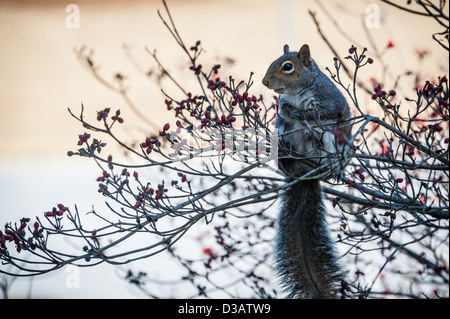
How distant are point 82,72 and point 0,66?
54.3 inches

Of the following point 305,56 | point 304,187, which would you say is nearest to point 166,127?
point 304,187

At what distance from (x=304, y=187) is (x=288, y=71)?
2.25ft

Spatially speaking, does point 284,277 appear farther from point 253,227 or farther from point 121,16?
point 121,16

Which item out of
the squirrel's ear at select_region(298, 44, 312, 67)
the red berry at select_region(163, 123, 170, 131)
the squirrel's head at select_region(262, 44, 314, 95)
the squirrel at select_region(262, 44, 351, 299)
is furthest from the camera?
the squirrel's ear at select_region(298, 44, 312, 67)

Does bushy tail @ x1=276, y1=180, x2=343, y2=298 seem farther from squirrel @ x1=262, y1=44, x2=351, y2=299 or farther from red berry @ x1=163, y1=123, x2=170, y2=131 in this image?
red berry @ x1=163, y1=123, x2=170, y2=131

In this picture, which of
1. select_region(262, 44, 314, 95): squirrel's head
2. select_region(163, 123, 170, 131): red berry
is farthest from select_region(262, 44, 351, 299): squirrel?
select_region(163, 123, 170, 131): red berry

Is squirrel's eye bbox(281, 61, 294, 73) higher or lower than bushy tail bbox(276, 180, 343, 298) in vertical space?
higher

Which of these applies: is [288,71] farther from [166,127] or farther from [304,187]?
[166,127]

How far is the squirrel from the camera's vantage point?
2914mm

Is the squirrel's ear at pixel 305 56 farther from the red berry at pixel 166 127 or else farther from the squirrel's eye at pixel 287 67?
the red berry at pixel 166 127

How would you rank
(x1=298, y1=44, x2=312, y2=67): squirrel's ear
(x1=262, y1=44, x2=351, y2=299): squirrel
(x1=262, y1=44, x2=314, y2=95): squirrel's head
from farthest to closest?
(x1=298, y1=44, x2=312, y2=67): squirrel's ear < (x1=262, y1=44, x2=314, y2=95): squirrel's head < (x1=262, y1=44, x2=351, y2=299): squirrel

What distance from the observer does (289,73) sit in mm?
3299

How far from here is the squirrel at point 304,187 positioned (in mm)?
2914
